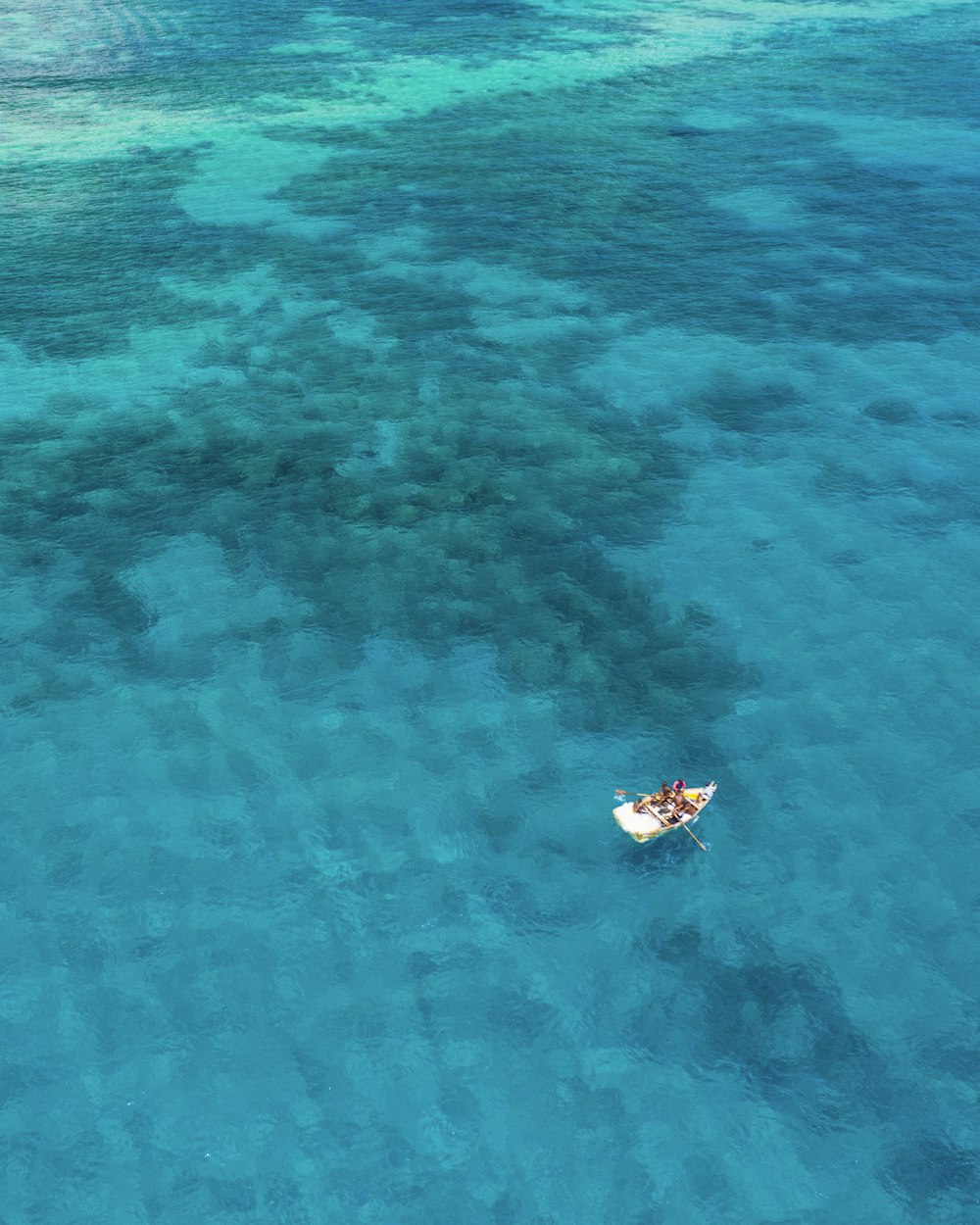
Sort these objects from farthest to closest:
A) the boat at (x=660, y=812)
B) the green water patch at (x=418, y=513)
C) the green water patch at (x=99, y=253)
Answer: the green water patch at (x=99, y=253) < the green water patch at (x=418, y=513) < the boat at (x=660, y=812)

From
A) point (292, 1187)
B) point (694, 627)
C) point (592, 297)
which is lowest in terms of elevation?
point (292, 1187)

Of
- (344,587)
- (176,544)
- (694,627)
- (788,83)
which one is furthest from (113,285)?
(788,83)

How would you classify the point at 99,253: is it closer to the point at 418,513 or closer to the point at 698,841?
the point at 418,513

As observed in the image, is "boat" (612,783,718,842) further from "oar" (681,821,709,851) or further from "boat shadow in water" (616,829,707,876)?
"boat shadow in water" (616,829,707,876)

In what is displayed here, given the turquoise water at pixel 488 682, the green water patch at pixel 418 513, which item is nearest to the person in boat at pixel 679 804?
the turquoise water at pixel 488 682

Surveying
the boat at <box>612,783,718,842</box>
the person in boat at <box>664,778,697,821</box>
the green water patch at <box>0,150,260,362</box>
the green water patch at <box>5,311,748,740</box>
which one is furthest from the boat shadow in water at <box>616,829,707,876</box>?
the green water patch at <box>0,150,260,362</box>

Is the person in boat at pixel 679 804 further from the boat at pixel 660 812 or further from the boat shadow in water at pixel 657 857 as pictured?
the boat shadow in water at pixel 657 857

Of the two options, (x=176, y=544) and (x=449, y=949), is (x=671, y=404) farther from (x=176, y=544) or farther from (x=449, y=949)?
(x=449, y=949)
